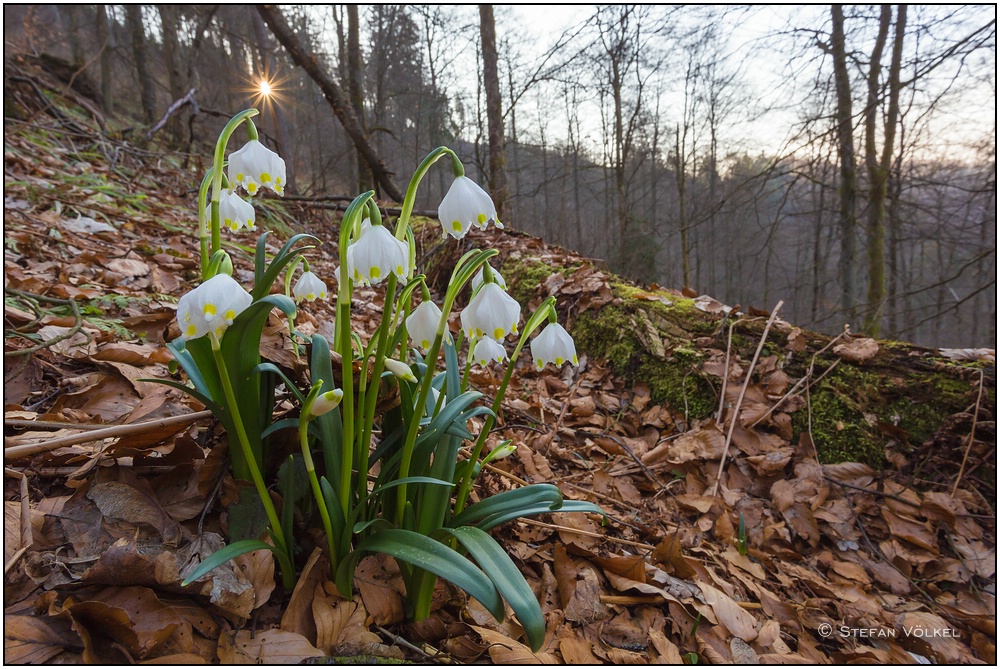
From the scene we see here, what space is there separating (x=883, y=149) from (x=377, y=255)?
5.68 metres

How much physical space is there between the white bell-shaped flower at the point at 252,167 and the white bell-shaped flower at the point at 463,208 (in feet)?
1.47

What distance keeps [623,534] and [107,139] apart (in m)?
6.51

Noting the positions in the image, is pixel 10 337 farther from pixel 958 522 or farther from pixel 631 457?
pixel 958 522

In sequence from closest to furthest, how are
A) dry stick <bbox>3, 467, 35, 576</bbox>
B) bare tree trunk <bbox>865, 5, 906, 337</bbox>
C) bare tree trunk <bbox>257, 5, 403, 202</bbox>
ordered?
dry stick <bbox>3, 467, 35, 576</bbox>
bare tree trunk <bbox>865, 5, 906, 337</bbox>
bare tree trunk <bbox>257, 5, 403, 202</bbox>

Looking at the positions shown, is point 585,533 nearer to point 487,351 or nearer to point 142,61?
Answer: point 487,351

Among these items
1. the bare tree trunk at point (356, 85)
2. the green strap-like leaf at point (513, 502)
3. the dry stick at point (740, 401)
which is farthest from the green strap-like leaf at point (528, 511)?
the bare tree trunk at point (356, 85)

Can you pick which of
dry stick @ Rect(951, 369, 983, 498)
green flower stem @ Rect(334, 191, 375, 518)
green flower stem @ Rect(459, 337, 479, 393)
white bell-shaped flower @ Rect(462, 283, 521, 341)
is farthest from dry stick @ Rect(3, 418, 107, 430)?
dry stick @ Rect(951, 369, 983, 498)

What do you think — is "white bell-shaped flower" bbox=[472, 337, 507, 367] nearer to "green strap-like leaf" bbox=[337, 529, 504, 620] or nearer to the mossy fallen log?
"green strap-like leaf" bbox=[337, 529, 504, 620]

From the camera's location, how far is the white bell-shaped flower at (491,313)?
103 centimetres

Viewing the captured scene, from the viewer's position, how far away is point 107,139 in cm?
519

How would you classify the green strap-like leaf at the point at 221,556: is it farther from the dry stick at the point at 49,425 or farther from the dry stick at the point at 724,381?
the dry stick at the point at 724,381

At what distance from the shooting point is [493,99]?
653 cm

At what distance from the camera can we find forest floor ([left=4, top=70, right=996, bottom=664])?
1.03 metres

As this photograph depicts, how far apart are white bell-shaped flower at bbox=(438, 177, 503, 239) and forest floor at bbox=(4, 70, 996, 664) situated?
2.38 ft
